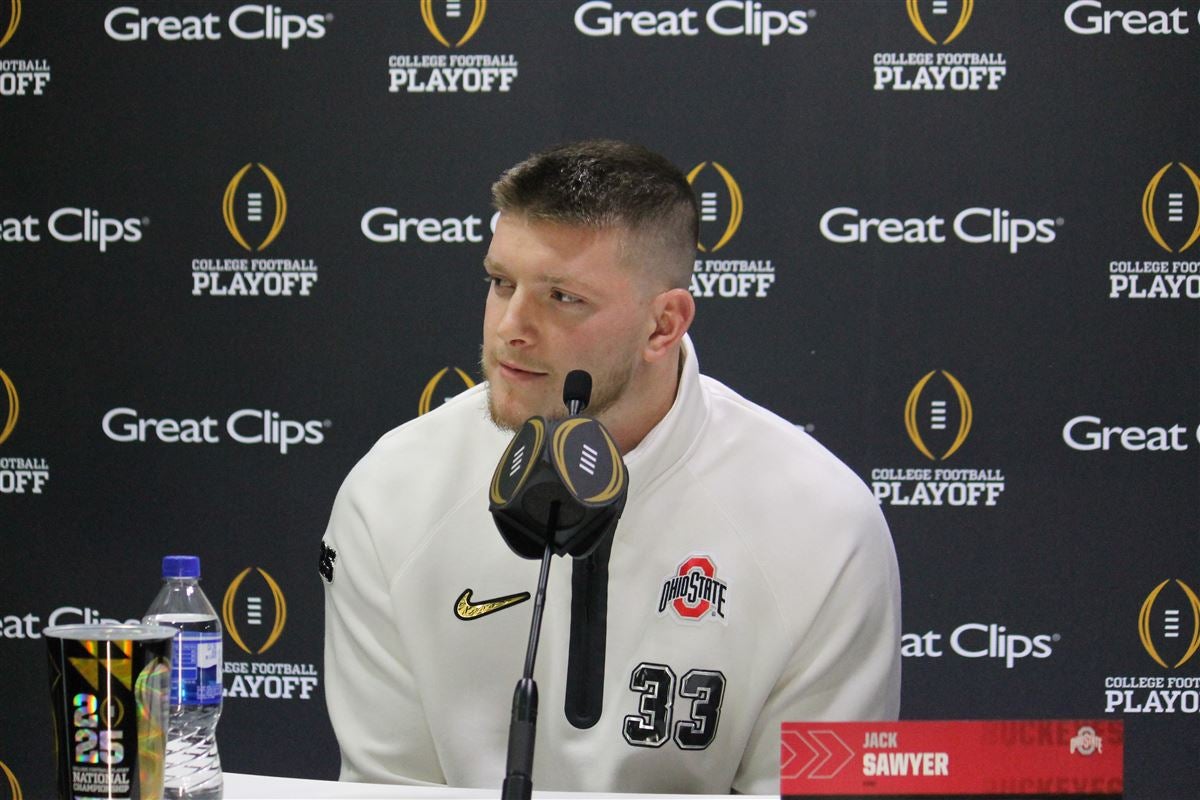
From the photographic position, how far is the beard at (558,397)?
196 centimetres

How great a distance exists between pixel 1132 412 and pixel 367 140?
6.81 ft

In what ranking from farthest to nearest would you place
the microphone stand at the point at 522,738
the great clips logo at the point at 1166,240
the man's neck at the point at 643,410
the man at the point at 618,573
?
the great clips logo at the point at 1166,240, the man's neck at the point at 643,410, the man at the point at 618,573, the microphone stand at the point at 522,738

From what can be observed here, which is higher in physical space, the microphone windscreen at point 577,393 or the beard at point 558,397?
the beard at point 558,397

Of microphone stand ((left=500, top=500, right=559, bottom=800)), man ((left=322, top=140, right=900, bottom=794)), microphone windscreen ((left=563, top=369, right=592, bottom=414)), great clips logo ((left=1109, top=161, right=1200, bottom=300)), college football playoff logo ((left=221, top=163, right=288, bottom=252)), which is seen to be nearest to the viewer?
microphone stand ((left=500, top=500, right=559, bottom=800))

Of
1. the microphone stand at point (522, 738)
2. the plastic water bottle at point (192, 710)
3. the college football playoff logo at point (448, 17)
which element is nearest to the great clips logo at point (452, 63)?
the college football playoff logo at point (448, 17)

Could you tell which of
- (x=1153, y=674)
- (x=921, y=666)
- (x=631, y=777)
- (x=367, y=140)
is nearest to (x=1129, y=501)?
(x=1153, y=674)

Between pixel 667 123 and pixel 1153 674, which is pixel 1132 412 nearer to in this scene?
A: pixel 1153 674

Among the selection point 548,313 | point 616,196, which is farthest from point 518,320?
point 616,196

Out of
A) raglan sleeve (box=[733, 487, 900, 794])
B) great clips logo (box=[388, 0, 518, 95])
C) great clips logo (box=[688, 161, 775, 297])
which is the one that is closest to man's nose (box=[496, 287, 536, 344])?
raglan sleeve (box=[733, 487, 900, 794])

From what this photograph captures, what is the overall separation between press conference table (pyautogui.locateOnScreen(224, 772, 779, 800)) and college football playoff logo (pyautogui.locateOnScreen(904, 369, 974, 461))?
188 cm

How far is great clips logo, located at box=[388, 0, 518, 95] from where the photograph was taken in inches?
128

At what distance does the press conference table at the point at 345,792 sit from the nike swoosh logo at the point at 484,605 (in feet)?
1.63

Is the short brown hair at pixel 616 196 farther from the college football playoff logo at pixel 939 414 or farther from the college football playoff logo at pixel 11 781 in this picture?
the college football playoff logo at pixel 11 781

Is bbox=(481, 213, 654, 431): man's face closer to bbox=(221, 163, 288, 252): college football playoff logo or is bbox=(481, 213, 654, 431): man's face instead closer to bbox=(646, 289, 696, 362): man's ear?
bbox=(646, 289, 696, 362): man's ear
